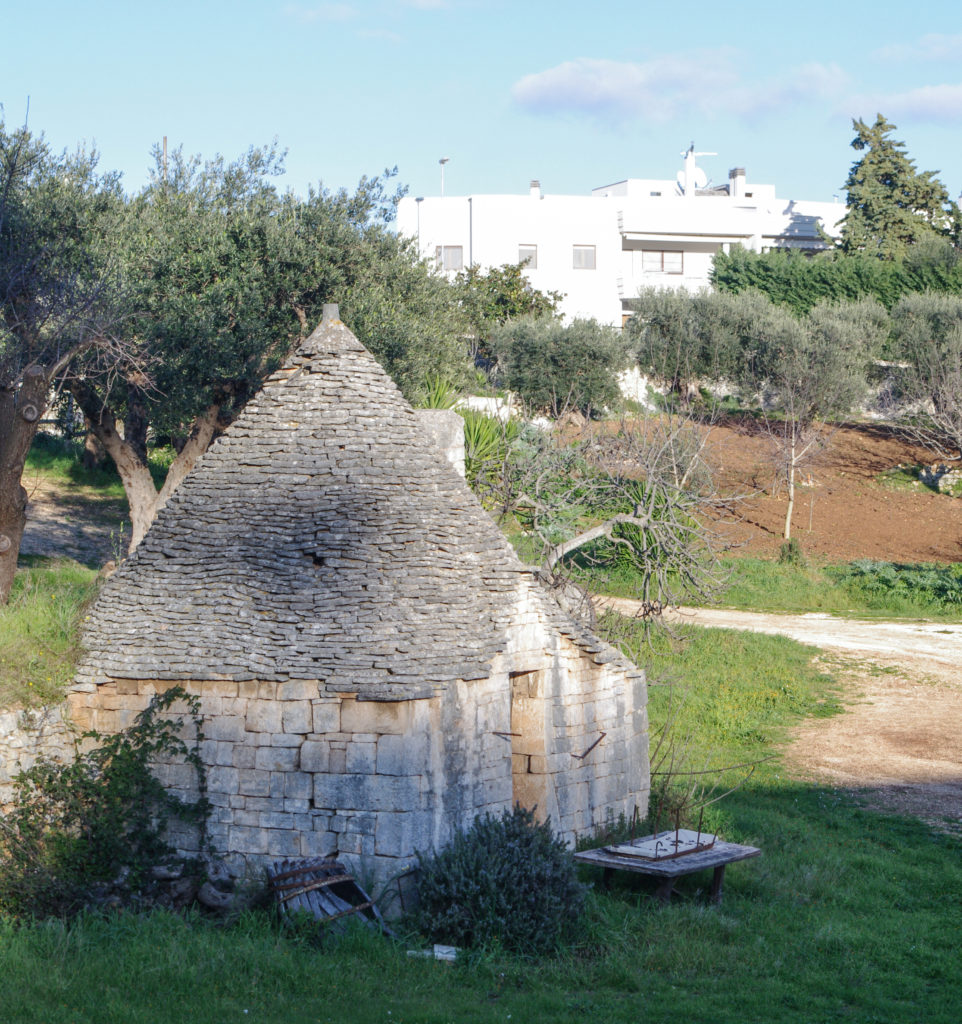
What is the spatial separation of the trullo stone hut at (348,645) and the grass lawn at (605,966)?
3.53 ft

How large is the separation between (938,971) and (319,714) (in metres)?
5.43

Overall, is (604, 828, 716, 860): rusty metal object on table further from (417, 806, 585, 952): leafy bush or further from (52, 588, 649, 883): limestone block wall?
(52, 588, 649, 883): limestone block wall

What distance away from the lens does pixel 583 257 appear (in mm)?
41344

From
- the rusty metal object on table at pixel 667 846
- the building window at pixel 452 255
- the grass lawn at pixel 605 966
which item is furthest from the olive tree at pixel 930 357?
the rusty metal object on table at pixel 667 846

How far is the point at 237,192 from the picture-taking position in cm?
1911

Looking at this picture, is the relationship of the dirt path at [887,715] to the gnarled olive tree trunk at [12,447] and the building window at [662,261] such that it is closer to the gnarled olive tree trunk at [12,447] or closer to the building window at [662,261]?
the gnarled olive tree trunk at [12,447]

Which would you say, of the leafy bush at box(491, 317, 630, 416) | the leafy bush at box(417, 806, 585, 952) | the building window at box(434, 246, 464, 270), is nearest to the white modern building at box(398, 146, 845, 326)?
the building window at box(434, 246, 464, 270)

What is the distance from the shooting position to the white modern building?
131 ft

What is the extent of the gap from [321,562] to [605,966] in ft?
13.5

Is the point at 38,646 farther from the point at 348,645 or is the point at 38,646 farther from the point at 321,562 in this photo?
the point at 348,645

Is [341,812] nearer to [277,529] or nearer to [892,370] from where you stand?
[277,529]

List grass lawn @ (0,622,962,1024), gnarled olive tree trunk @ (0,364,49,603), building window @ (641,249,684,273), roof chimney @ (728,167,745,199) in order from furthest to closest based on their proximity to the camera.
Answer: roof chimney @ (728,167,745,199), building window @ (641,249,684,273), gnarled olive tree trunk @ (0,364,49,603), grass lawn @ (0,622,962,1024)

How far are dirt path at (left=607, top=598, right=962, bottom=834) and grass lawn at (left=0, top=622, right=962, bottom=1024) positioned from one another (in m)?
3.26

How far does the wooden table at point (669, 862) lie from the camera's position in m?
9.81
